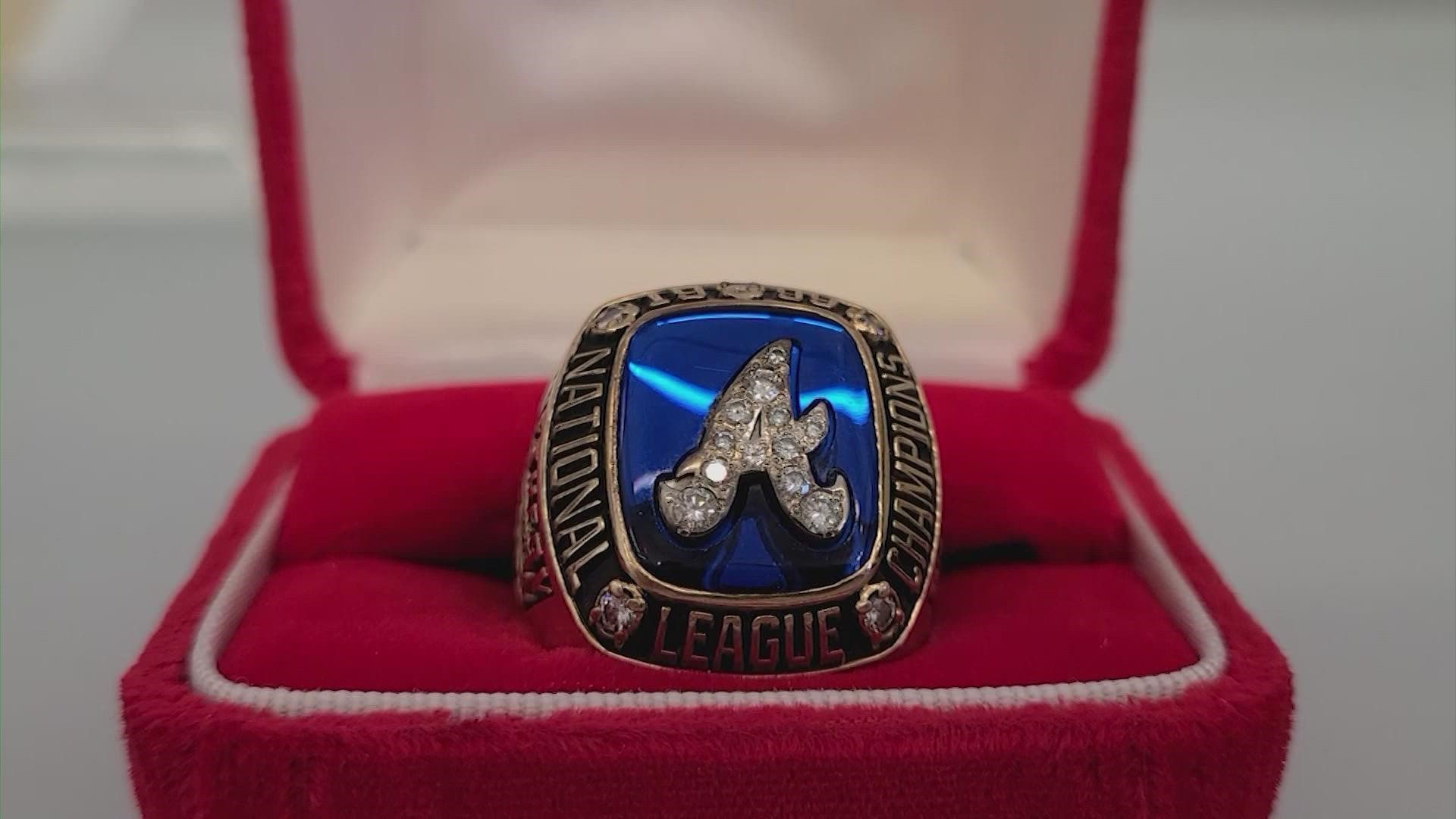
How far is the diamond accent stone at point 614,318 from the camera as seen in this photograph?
691 millimetres

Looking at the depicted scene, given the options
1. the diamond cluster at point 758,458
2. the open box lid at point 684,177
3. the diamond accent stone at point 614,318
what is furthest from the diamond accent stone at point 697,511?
the open box lid at point 684,177

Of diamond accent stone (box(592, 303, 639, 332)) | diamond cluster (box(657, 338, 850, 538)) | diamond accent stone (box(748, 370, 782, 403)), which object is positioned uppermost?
diamond accent stone (box(592, 303, 639, 332))

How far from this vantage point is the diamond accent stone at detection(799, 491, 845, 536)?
62 cm

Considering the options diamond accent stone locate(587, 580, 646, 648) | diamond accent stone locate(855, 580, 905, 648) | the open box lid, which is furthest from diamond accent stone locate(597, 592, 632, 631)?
the open box lid

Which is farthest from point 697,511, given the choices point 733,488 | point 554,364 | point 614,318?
point 554,364

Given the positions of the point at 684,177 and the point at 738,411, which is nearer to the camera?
the point at 738,411

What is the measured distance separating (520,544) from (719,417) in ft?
0.40

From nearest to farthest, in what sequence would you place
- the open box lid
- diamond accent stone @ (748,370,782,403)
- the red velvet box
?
the red velvet box, diamond accent stone @ (748,370,782,403), the open box lid

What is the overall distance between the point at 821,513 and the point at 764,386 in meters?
0.07

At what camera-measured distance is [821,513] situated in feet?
2.06

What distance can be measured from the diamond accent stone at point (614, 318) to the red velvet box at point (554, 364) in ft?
0.48

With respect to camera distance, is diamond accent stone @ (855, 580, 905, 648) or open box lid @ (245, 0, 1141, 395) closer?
diamond accent stone @ (855, 580, 905, 648)

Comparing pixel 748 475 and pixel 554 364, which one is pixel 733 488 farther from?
pixel 554 364

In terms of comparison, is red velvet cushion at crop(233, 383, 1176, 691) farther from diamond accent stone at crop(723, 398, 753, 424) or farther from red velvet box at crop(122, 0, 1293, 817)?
diamond accent stone at crop(723, 398, 753, 424)
